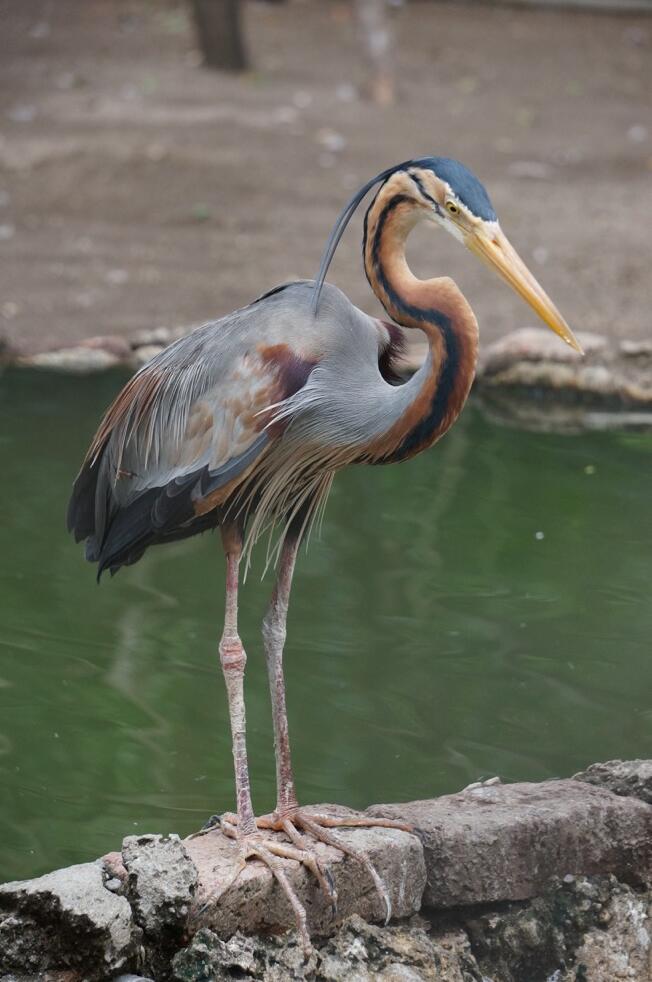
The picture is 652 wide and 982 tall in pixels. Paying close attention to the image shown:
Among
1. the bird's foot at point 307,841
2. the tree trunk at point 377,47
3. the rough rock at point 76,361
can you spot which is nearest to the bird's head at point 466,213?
the bird's foot at point 307,841

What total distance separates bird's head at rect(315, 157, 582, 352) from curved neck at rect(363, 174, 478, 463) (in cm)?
2

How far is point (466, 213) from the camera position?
3623 mm

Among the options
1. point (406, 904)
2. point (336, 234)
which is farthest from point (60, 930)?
point (336, 234)

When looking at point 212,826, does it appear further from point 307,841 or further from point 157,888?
point 157,888

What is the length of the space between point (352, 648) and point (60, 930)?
259 cm

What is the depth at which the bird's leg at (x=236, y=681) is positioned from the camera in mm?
3740

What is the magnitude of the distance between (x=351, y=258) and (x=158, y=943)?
23.4ft

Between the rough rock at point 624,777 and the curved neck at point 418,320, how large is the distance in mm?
1086

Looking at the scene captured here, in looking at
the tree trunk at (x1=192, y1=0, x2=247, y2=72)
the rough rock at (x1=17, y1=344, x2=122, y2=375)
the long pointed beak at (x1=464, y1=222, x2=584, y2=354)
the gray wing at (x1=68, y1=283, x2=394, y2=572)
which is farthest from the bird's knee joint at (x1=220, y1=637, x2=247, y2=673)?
the tree trunk at (x1=192, y1=0, x2=247, y2=72)

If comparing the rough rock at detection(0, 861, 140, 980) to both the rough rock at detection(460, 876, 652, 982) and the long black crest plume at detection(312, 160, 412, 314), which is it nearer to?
the rough rock at detection(460, 876, 652, 982)

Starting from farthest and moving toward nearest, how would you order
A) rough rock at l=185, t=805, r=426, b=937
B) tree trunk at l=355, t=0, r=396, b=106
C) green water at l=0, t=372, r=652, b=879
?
tree trunk at l=355, t=0, r=396, b=106
green water at l=0, t=372, r=652, b=879
rough rock at l=185, t=805, r=426, b=937

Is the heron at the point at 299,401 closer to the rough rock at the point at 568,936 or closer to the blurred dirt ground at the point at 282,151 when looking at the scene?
the rough rock at the point at 568,936

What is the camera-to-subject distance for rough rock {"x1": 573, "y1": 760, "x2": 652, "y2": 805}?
4.03 metres

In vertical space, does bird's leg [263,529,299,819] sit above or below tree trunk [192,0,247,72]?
below
